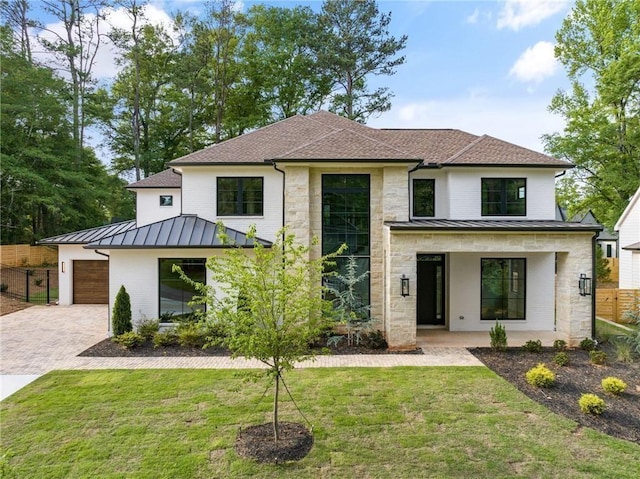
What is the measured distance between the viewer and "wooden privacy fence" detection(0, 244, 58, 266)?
23.7m

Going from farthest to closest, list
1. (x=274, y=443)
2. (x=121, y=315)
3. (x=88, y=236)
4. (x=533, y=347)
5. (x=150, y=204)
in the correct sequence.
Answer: (x=88, y=236), (x=150, y=204), (x=121, y=315), (x=533, y=347), (x=274, y=443)

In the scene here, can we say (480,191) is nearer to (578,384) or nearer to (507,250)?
(507,250)

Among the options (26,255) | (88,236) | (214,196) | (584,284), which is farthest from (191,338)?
(26,255)

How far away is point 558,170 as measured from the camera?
13227 mm

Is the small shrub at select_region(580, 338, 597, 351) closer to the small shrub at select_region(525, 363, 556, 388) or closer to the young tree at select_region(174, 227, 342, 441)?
the small shrub at select_region(525, 363, 556, 388)

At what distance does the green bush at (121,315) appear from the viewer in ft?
38.5

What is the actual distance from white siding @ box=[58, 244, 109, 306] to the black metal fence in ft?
2.20

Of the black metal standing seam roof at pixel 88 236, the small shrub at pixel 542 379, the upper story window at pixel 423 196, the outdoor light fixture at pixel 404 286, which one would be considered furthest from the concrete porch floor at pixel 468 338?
A: the black metal standing seam roof at pixel 88 236

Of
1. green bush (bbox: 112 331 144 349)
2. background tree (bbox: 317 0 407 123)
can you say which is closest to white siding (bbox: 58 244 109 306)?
green bush (bbox: 112 331 144 349)

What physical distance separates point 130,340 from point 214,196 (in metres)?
5.54

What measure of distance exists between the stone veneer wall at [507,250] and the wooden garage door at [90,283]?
1410 centimetres

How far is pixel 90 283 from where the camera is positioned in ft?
58.2

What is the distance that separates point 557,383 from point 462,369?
2.02m

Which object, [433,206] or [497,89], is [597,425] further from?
[497,89]
